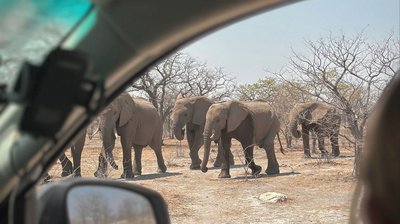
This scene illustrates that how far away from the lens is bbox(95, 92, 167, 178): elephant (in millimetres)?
10983

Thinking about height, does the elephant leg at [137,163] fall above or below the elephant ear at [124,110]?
below

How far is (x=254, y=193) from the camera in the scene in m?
8.90

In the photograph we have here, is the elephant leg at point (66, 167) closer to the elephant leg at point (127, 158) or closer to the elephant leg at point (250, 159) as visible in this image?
the elephant leg at point (127, 158)

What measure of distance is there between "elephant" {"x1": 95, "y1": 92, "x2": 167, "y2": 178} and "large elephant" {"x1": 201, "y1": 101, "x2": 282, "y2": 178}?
1.52m

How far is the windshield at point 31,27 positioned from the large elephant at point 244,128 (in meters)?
10.2

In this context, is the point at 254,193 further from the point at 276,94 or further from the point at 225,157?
the point at 276,94

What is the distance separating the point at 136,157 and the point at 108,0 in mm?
11702

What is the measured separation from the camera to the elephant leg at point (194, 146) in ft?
45.4

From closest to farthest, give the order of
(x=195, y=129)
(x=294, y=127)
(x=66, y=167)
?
(x=66, y=167)
(x=195, y=129)
(x=294, y=127)

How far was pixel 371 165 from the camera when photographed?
31.5 inches

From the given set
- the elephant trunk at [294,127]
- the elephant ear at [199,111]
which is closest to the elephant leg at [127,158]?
the elephant ear at [199,111]

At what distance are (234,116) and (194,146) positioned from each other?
7.80 feet

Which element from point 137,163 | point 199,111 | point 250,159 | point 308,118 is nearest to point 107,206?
point 250,159

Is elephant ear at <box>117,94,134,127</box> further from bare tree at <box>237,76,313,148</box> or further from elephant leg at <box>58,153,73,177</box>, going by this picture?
bare tree at <box>237,76,313,148</box>
